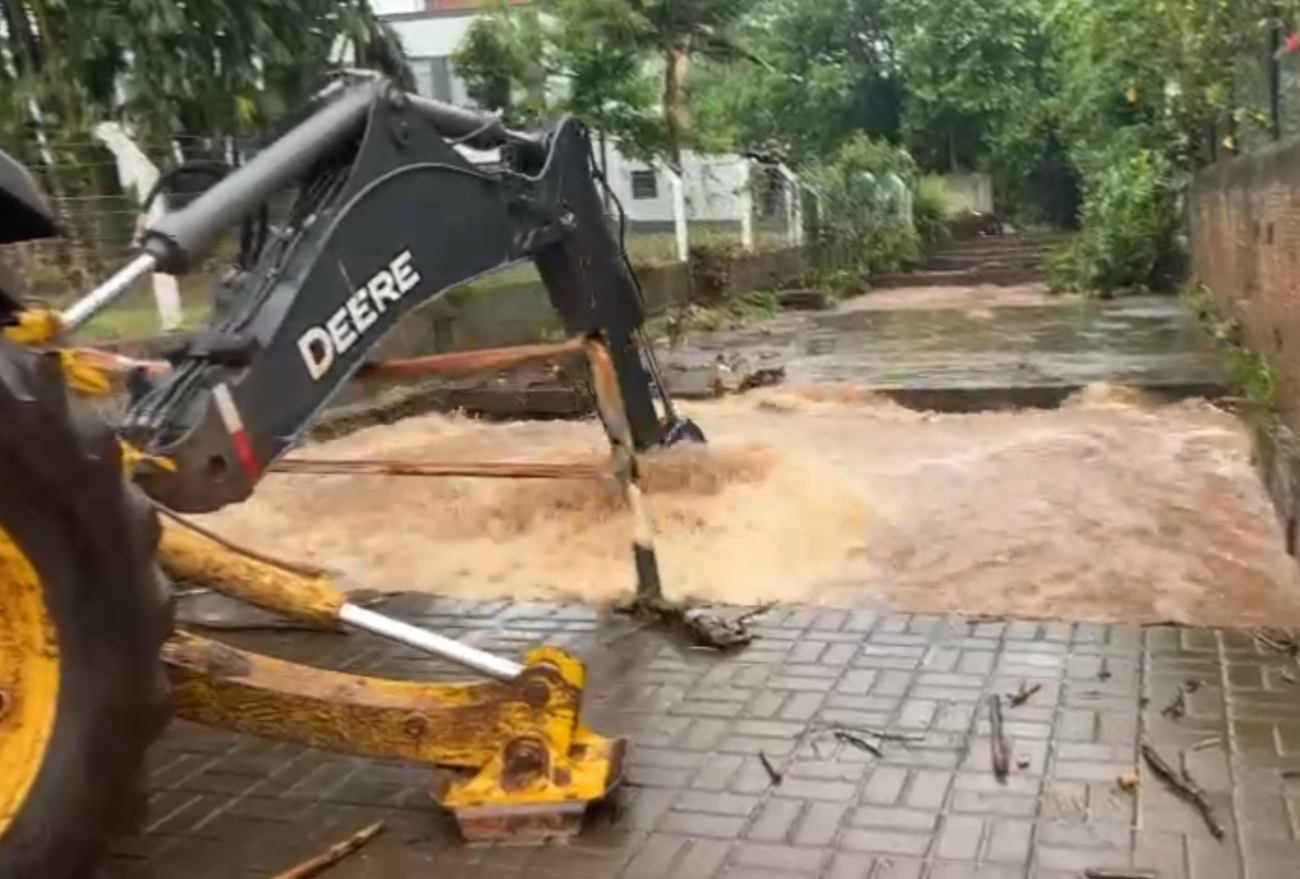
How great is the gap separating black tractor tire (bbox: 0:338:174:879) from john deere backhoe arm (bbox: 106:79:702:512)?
27.5 inches

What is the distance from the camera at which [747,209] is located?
20.0m

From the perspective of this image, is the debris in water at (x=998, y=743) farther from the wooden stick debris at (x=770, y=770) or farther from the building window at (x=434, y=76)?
the building window at (x=434, y=76)

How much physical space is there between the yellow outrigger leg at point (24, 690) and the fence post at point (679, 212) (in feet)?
49.8

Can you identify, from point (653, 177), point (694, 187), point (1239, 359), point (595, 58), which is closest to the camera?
point (1239, 359)

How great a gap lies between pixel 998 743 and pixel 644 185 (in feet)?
48.8

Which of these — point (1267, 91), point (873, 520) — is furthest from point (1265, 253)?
point (873, 520)

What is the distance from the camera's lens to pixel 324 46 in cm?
1066

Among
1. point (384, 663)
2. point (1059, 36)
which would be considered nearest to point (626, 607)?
point (384, 663)

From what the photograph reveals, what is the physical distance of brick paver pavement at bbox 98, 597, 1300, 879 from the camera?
3.64 metres

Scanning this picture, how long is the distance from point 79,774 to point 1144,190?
1756 cm

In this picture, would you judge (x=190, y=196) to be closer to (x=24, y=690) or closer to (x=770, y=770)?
(x=24, y=690)

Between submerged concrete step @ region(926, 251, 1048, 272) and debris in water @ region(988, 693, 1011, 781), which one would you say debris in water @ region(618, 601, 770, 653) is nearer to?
debris in water @ region(988, 693, 1011, 781)

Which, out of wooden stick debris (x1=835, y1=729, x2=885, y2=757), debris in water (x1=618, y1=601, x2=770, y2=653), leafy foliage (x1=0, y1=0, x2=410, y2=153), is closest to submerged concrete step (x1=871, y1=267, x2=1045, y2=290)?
leafy foliage (x1=0, y1=0, x2=410, y2=153)

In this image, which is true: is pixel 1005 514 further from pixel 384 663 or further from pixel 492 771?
pixel 492 771
